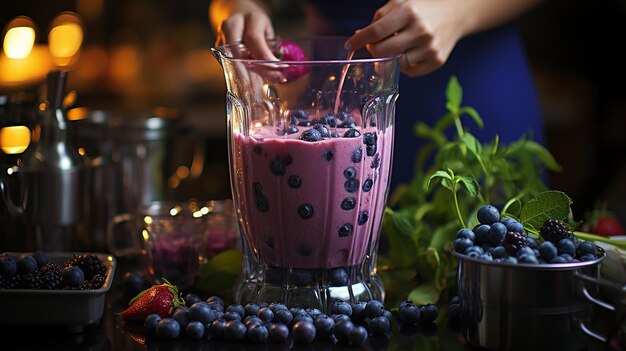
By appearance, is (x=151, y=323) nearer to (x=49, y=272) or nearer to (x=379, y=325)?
(x=49, y=272)

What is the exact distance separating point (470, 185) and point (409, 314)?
0.56ft

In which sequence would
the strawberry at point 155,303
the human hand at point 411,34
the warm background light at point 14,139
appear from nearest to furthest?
the strawberry at point 155,303 → the human hand at point 411,34 → the warm background light at point 14,139

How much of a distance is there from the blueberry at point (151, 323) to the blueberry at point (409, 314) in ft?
0.90

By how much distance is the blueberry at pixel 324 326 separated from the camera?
90cm

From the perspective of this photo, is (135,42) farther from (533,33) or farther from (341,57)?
(341,57)

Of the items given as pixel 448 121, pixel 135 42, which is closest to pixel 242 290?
pixel 448 121

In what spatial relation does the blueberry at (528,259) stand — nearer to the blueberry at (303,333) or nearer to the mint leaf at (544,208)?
the mint leaf at (544,208)

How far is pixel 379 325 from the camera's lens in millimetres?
923

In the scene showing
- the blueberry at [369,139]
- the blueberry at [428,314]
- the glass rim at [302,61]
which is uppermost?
the glass rim at [302,61]

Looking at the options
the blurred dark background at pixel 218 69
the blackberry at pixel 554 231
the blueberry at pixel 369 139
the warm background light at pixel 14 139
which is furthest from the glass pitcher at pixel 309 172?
the blurred dark background at pixel 218 69

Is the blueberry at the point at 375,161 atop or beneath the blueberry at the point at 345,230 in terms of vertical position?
atop

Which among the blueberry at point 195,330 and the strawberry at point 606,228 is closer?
the blueberry at point 195,330

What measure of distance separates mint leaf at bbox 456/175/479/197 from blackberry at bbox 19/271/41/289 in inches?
19.2

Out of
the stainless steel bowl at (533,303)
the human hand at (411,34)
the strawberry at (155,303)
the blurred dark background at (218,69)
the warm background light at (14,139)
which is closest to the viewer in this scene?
the stainless steel bowl at (533,303)
